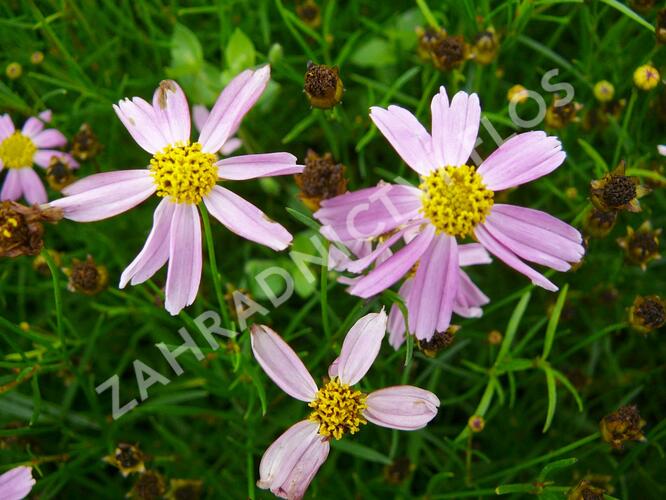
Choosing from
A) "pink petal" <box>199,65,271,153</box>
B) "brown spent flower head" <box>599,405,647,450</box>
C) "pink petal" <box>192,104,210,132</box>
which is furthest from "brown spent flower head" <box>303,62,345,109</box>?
"brown spent flower head" <box>599,405,647,450</box>

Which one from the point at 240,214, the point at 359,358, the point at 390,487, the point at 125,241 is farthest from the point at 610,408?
the point at 125,241

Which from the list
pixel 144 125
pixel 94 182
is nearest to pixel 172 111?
pixel 144 125

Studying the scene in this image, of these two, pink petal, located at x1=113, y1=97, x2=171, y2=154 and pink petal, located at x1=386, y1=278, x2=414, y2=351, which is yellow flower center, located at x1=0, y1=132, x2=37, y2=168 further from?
pink petal, located at x1=386, y1=278, x2=414, y2=351

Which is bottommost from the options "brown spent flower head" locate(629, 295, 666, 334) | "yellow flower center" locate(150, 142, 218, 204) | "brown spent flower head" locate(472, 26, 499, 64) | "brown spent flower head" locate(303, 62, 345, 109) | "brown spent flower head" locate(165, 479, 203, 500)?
"brown spent flower head" locate(165, 479, 203, 500)

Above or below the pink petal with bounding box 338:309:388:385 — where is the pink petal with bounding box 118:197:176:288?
above

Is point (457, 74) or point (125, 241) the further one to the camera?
point (125, 241)

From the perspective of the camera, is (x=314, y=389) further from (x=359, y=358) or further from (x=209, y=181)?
(x=209, y=181)

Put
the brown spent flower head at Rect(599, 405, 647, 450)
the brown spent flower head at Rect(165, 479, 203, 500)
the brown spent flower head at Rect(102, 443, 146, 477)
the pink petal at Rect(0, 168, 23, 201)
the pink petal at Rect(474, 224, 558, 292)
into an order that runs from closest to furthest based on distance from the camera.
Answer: the pink petal at Rect(474, 224, 558, 292), the brown spent flower head at Rect(599, 405, 647, 450), the brown spent flower head at Rect(102, 443, 146, 477), the brown spent flower head at Rect(165, 479, 203, 500), the pink petal at Rect(0, 168, 23, 201)
